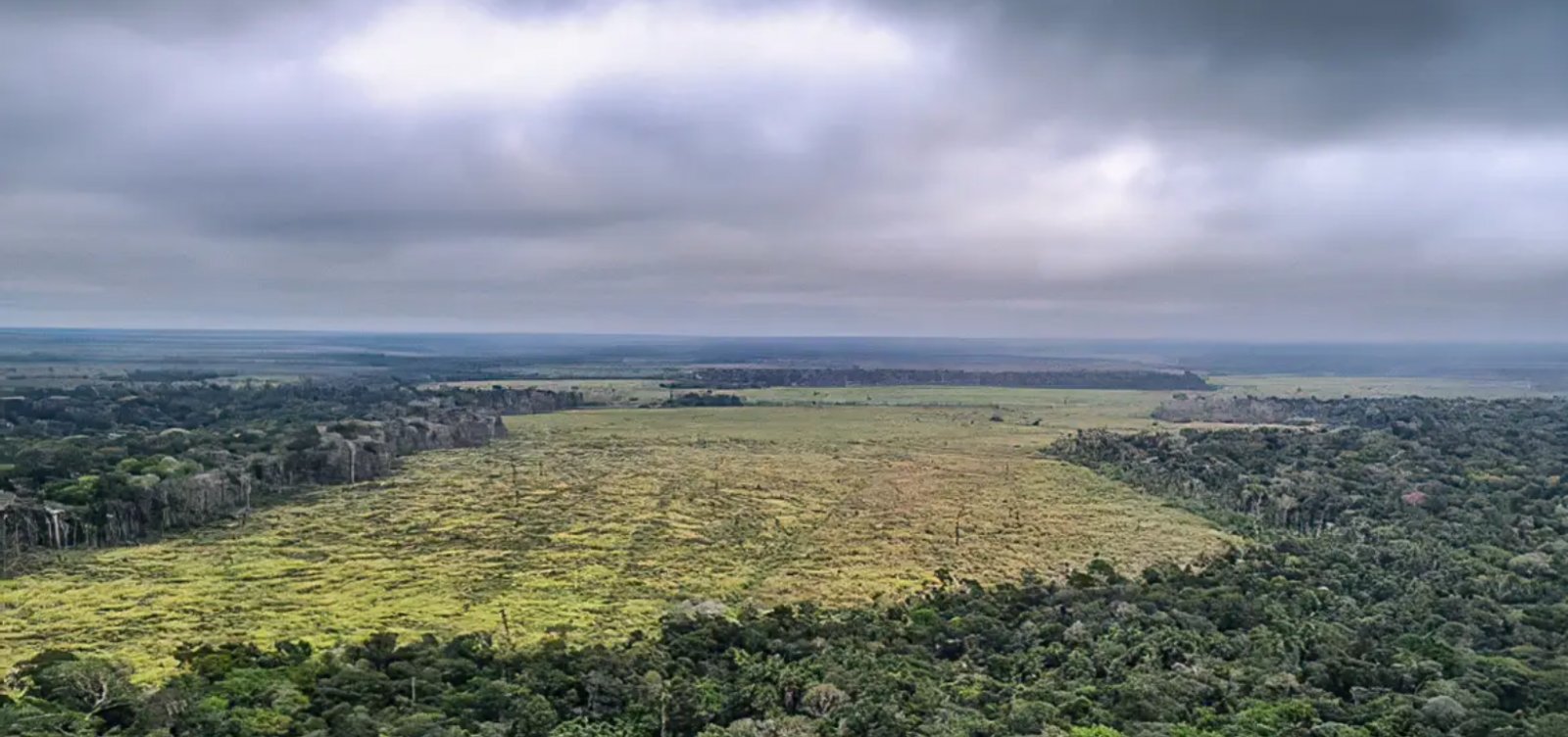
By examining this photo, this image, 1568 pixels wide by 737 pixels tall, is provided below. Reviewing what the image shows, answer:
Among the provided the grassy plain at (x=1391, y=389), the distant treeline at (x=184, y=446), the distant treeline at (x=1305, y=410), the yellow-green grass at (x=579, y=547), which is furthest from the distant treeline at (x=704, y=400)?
the grassy plain at (x=1391, y=389)

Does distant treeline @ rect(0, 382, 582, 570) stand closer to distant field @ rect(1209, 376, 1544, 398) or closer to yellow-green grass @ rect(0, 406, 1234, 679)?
yellow-green grass @ rect(0, 406, 1234, 679)

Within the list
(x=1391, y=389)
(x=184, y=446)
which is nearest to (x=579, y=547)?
(x=184, y=446)

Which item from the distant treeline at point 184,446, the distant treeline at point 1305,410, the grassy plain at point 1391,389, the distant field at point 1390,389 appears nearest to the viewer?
the distant treeline at point 184,446

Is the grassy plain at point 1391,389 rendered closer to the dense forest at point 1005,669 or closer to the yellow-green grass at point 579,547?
the yellow-green grass at point 579,547

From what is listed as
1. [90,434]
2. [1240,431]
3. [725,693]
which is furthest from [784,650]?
[90,434]

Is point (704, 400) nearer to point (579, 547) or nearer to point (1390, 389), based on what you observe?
point (579, 547)

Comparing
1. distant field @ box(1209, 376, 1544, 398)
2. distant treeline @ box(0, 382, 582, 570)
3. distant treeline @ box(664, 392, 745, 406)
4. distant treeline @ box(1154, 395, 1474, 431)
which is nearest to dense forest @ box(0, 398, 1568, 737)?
distant treeline @ box(0, 382, 582, 570)
